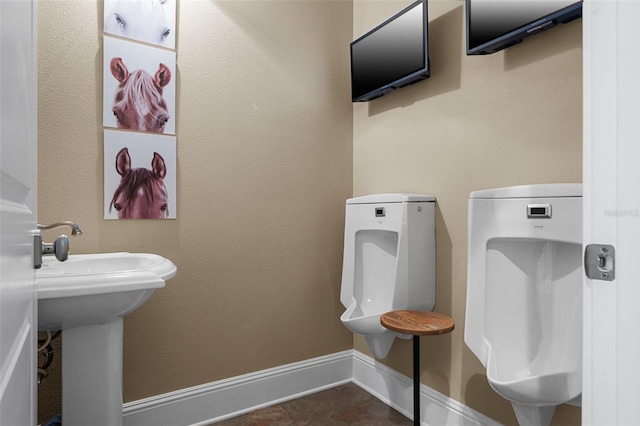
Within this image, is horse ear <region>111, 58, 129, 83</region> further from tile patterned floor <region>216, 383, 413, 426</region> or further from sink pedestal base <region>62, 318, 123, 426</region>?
tile patterned floor <region>216, 383, 413, 426</region>

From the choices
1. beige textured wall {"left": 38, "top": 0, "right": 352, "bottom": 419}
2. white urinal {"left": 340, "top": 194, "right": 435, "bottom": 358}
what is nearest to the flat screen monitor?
white urinal {"left": 340, "top": 194, "right": 435, "bottom": 358}

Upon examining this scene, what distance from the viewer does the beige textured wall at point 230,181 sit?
156 centimetres

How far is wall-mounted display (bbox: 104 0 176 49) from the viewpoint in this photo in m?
1.62

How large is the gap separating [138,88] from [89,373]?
1165 millimetres

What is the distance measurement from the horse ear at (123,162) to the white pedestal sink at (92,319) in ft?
1.31

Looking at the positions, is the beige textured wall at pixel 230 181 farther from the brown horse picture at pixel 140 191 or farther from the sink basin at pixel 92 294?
the sink basin at pixel 92 294

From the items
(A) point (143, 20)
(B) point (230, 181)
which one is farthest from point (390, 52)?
(A) point (143, 20)

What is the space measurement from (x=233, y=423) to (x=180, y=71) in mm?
1718

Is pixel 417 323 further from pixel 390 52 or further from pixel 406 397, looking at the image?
pixel 390 52

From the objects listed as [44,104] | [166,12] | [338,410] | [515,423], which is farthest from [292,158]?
[515,423]

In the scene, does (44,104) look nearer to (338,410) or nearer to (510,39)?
(510,39)

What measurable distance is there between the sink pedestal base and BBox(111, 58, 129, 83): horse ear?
1031 millimetres

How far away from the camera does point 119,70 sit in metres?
1.64
